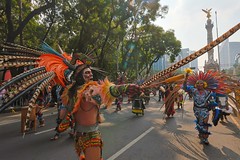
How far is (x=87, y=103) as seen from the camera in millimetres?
3457

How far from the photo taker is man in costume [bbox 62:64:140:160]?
3183 millimetres

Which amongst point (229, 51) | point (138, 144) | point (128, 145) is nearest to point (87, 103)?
point (128, 145)

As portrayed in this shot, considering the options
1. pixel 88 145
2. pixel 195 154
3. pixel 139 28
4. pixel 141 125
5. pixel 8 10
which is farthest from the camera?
pixel 139 28

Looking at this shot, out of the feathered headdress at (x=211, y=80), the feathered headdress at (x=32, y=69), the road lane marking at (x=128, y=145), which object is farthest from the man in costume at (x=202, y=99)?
the feathered headdress at (x=32, y=69)

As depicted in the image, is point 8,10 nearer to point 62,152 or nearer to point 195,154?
point 62,152

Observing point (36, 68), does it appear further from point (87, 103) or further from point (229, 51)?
point (229, 51)

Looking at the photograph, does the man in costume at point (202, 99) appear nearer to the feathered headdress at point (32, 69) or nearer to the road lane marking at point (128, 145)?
the road lane marking at point (128, 145)

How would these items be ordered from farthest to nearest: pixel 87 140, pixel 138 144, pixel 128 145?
pixel 138 144 < pixel 128 145 < pixel 87 140

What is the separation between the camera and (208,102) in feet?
23.0

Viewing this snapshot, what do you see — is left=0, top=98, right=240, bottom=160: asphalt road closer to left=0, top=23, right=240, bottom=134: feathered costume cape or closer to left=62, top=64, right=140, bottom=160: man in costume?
left=62, top=64, right=140, bottom=160: man in costume

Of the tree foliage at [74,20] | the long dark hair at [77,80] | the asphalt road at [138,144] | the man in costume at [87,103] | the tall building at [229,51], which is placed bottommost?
the asphalt road at [138,144]

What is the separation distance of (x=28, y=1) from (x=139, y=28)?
59.5 feet

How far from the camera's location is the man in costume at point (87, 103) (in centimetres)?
318

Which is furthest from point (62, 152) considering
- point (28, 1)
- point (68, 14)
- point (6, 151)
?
point (28, 1)
